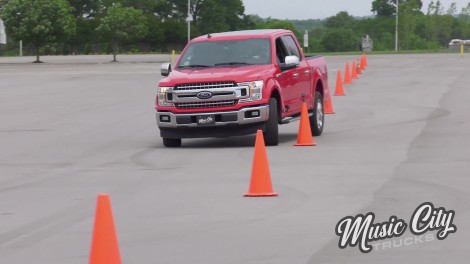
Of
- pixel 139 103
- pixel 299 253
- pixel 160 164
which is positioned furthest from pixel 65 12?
pixel 299 253

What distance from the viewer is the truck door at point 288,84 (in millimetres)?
19875

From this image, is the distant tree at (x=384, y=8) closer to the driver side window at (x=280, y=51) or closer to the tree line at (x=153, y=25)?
the tree line at (x=153, y=25)

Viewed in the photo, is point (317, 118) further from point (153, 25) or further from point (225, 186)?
point (153, 25)

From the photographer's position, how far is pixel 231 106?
62.2ft

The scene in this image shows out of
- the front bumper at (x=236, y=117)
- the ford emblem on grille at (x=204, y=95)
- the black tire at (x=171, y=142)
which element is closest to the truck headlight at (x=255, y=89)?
the front bumper at (x=236, y=117)

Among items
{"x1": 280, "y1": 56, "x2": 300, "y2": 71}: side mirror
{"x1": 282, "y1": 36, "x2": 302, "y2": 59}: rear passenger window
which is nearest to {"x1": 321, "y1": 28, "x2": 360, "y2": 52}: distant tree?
{"x1": 282, "y1": 36, "x2": 302, "y2": 59}: rear passenger window

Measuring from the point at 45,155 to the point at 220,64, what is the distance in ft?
10.9

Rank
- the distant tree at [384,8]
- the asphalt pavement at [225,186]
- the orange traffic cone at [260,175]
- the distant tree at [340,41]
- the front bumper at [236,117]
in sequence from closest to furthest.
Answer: the asphalt pavement at [225,186] → the orange traffic cone at [260,175] → the front bumper at [236,117] → the distant tree at [340,41] → the distant tree at [384,8]

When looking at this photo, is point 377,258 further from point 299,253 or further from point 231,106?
point 231,106

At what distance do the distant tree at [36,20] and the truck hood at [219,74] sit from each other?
52.0 m

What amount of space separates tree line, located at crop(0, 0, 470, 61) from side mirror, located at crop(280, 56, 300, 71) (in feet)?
171

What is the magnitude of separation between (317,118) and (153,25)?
291ft

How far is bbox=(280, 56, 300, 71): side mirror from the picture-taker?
19.6 meters

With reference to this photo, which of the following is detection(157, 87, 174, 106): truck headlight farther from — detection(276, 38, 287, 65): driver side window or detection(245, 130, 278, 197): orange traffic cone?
detection(245, 130, 278, 197): orange traffic cone
